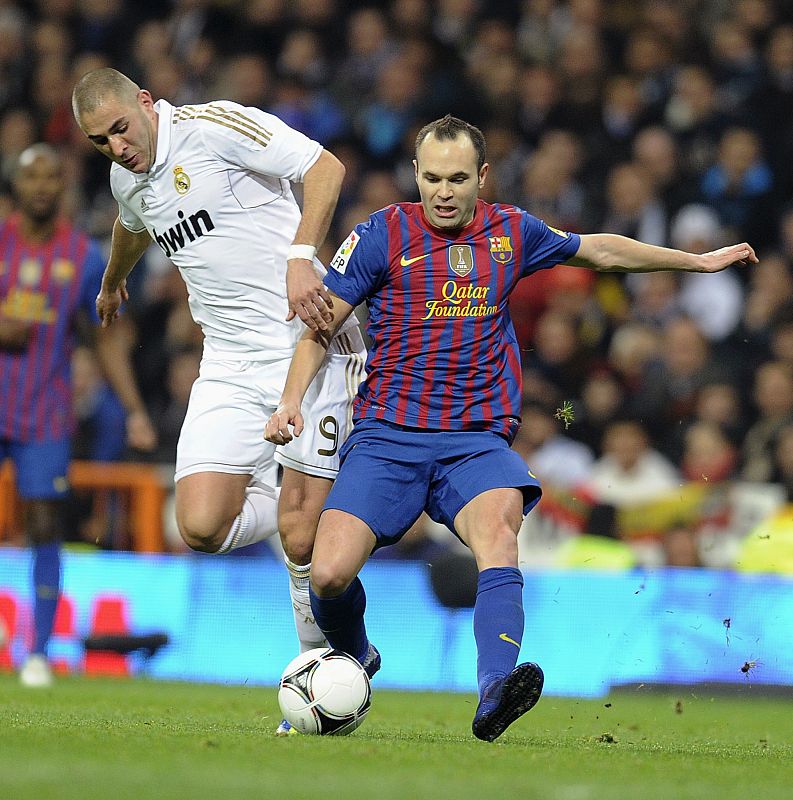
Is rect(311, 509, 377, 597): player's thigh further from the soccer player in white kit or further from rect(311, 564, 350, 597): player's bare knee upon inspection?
the soccer player in white kit

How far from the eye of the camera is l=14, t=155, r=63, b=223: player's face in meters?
7.72

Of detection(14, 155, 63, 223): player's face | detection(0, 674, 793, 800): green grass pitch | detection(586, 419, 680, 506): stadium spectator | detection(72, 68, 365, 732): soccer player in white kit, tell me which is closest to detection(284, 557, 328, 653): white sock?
detection(72, 68, 365, 732): soccer player in white kit

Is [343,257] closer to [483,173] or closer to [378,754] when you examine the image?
[483,173]

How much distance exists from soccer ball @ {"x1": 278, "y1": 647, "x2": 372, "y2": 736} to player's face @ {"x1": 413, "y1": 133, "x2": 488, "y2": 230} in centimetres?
152

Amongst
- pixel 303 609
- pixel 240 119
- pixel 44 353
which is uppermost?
pixel 240 119

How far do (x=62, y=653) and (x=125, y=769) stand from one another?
5323 mm

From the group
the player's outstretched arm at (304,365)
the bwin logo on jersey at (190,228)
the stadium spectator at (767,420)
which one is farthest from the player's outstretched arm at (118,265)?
the stadium spectator at (767,420)

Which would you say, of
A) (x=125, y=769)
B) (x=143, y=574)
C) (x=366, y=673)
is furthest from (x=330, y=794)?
(x=143, y=574)

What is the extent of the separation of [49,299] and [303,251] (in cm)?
309

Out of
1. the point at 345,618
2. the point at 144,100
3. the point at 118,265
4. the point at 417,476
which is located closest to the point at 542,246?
the point at 417,476

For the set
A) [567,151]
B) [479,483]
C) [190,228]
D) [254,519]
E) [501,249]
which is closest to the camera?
[479,483]

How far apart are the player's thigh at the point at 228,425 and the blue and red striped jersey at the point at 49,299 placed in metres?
2.30

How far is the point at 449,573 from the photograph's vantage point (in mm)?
8656

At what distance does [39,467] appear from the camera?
25.6 feet
